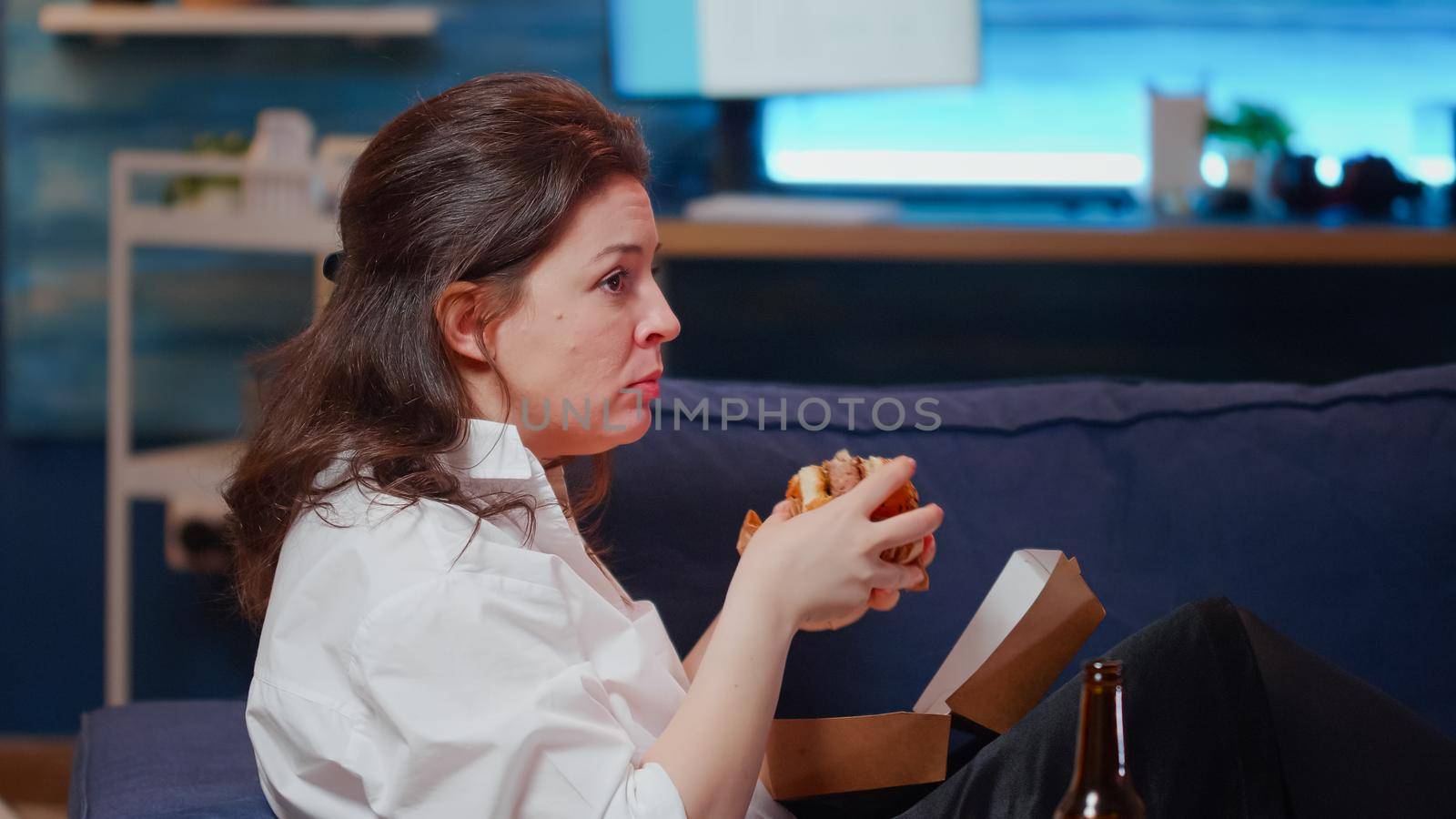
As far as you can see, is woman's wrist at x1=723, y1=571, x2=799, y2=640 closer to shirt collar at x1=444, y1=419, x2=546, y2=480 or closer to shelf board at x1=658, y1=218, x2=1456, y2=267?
shirt collar at x1=444, y1=419, x2=546, y2=480

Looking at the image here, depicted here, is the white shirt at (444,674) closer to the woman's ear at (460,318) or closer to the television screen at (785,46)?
the woman's ear at (460,318)

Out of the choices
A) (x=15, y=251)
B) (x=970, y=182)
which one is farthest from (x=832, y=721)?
(x=15, y=251)

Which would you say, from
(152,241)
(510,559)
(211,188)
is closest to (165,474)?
(152,241)

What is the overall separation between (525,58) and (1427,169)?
1713 mm

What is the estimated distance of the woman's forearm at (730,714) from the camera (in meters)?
0.87

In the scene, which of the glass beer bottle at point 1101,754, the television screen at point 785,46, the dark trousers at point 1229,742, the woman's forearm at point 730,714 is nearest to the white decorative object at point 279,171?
the television screen at point 785,46

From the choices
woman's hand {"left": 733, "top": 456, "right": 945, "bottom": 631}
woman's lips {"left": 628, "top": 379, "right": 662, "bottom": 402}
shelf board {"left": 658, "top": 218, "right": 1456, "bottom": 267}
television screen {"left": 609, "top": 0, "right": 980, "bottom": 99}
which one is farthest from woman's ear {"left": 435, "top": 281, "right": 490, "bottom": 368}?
television screen {"left": 609, "top": 0, "right": 980, "bottom": 99}

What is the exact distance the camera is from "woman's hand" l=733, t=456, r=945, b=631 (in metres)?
0.94

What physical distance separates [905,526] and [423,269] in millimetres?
398

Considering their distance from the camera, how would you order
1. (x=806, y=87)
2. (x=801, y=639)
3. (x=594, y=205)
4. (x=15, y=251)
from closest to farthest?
(x=594, y=205) → (x=801, y=639) → (x=806, y=87) → (x=15, y=251)

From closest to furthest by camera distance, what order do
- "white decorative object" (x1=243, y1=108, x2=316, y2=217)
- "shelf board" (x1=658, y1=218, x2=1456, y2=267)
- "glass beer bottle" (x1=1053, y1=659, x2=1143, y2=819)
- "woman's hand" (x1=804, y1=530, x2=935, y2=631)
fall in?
"glass beer bottle" (x1=1053, y1=659, x2=1143, y2=819) → "woman's hand" (x1=804, y1=530, x2=935, y2=631) → "shelf board" (x1=658, y1=218, x2=1456, y2=267) → "white decorative object" (x1=243, y1=108, x2=316, y2=217)

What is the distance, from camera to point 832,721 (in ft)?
3.41

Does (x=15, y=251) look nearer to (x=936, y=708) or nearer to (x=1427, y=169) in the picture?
(x=936, y=708)

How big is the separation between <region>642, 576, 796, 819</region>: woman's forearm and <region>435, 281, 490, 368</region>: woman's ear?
27 centimetres
